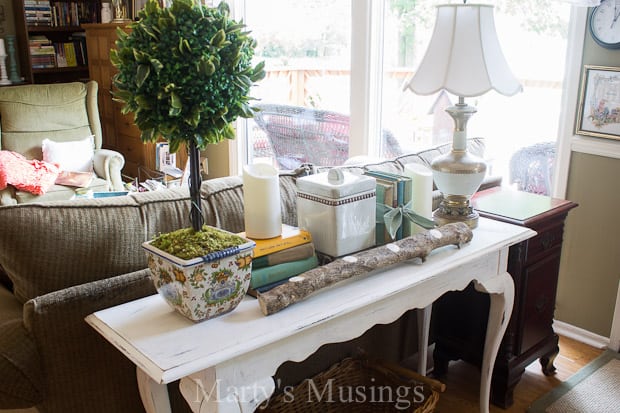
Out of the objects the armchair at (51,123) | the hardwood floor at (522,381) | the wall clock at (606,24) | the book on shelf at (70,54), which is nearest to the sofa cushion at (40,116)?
the armchair at (51,123)

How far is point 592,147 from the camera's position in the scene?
2.41 metres

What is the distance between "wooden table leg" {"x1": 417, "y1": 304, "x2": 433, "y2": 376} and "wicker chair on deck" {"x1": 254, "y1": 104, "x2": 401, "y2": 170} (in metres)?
1.31

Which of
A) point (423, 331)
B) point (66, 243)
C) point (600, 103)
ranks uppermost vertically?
point (600, 103)

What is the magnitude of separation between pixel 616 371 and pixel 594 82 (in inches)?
45.3

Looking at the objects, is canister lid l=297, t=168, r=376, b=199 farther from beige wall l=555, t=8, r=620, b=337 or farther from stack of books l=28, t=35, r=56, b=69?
stack of books l=28, t=35, r=56, b=69

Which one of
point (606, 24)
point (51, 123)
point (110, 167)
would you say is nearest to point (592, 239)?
point (606, 24)

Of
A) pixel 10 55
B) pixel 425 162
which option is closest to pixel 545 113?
pixel 425 162

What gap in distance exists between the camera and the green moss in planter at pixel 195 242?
45.0 inches

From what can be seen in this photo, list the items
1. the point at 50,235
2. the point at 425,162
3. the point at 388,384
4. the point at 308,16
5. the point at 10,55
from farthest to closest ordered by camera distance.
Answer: the point at 10,55 → the point at 308,16 → the point at 425,162 → the point at 388,384 → the point at 50,235

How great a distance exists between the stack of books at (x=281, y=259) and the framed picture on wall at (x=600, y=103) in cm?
156

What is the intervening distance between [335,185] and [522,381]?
1364 mm

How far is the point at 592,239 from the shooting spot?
2455mm

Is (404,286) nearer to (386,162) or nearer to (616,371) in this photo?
(386,162)

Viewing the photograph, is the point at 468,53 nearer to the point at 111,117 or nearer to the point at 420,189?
the point at 420,189
